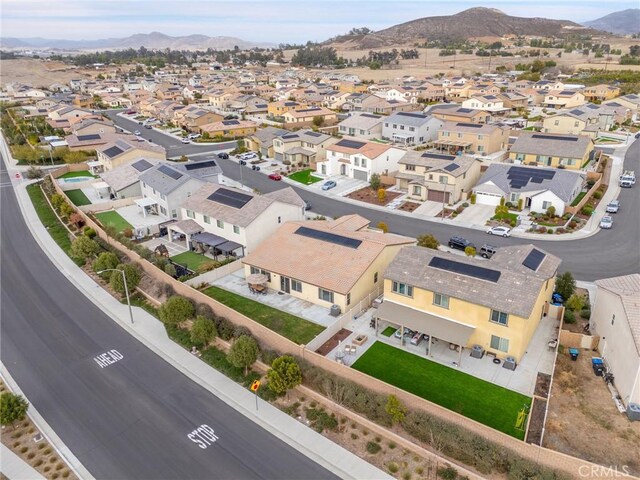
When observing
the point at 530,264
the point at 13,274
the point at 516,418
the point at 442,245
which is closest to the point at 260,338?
the point at 516,418

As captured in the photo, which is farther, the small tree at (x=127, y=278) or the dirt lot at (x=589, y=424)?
→ the small tree at (x=127, y=278)

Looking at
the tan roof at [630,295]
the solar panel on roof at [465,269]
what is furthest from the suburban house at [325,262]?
the tan roof at [630,295]

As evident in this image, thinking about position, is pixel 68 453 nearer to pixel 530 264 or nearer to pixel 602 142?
pixel 530 264

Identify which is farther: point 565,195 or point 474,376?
point 565,195
